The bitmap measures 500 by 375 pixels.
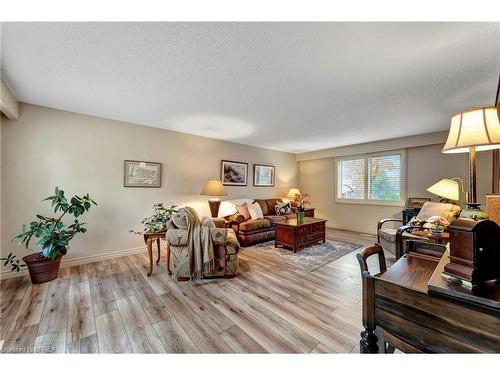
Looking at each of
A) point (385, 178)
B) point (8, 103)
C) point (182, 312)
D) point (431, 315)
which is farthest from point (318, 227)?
point (8, 103)

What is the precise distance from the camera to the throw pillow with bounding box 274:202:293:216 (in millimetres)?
5098

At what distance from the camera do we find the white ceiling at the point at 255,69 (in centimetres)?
146

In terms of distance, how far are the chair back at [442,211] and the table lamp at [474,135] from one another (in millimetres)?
2267

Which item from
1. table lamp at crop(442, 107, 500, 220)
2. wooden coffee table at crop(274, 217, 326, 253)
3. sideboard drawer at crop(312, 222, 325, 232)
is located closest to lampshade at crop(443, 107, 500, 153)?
table lamp at crop(442, 107, 500, 220)

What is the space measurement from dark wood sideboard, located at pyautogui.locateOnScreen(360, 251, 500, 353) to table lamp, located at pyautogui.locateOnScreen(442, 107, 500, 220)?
0.35 metres

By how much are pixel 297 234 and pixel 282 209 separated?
61.8 inches

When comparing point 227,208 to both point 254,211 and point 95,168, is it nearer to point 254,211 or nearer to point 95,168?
point 254,211

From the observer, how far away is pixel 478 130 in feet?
3.21

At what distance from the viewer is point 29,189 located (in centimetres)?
274

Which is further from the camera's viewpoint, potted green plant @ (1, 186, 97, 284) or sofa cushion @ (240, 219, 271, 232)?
sofa cushion @ (240, 219, 271, 232)

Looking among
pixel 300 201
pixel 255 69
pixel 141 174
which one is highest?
pixel 255 69

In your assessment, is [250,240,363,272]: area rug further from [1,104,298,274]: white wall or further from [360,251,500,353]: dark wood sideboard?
[360,251,500,353]: dark wood sideboard
